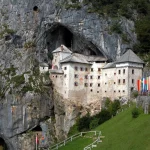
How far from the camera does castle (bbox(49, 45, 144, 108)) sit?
62.5 m

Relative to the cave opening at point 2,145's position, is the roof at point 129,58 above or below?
above

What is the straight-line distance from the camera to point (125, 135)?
37906mm

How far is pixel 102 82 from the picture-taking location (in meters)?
66.1

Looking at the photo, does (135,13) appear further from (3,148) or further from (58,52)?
(3,148)

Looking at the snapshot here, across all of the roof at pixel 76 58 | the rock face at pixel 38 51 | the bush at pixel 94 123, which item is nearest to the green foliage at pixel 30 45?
the rock face at pixel 38 51

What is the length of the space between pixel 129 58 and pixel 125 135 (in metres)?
26.6

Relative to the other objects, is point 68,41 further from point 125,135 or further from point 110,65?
point 125,135

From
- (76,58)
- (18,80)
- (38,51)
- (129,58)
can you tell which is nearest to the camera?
(129,58)

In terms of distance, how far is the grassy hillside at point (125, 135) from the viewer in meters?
33.9

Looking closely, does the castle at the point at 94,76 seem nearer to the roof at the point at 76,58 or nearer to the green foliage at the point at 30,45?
the roof at the point at 76,58

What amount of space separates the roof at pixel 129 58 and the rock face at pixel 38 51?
2.58 metres

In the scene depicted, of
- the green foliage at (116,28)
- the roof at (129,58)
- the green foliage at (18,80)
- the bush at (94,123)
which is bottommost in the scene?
the bush at (94,123)

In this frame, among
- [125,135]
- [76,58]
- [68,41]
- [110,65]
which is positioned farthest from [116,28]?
[125,135]

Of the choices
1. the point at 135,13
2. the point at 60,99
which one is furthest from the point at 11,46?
the point at 135,13
